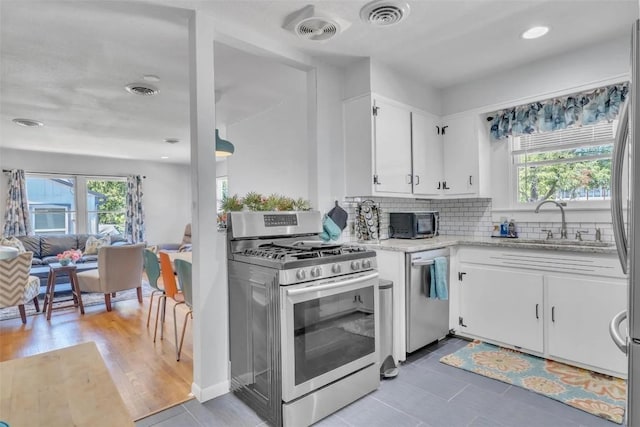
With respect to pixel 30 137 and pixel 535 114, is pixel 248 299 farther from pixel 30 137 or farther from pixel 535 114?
pixel 30 137

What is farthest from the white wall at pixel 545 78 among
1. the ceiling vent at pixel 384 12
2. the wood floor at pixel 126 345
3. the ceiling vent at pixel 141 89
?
the wood floor at pixel 126 345

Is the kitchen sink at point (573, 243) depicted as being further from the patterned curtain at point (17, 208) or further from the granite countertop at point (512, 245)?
the patterned curtain at point (17, 208)

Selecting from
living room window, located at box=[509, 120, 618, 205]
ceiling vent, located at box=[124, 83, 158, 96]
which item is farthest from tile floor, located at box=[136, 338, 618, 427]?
ceiling vent, located at box=[124, 83, 158, 96]

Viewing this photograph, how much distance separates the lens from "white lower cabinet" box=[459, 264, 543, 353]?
8.95 feet

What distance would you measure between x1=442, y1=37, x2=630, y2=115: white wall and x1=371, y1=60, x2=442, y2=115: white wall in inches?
6.8

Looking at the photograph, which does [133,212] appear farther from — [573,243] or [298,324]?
[573,243]

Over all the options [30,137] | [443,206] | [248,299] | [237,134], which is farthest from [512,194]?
[30,137]

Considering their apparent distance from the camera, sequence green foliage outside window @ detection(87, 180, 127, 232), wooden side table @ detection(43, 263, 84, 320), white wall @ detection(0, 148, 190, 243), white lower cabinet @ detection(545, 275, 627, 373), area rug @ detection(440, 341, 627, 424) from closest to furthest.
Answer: area rug @ detection(440, 341, 627, 424)
white lower cabinet @ detection(545, 275, 627, 373)
wooden side table @ detection(43, 263, 84, 320)
white wall @ detection(0, 148, 190, 243)
green foliage outside window @ detection(87, 180, 127, 232)

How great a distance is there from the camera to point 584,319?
2.49m

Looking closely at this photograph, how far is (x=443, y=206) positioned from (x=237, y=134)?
2.91 metres

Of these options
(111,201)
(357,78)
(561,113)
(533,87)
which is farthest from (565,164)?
(111,201)

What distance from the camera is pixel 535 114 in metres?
3.13

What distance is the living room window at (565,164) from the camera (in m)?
2.92

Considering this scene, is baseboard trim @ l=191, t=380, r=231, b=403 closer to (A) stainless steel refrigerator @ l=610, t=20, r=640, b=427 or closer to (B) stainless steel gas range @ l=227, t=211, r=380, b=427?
(B) stainless steel gas range @ l=227, t=211, r=380, b=427
